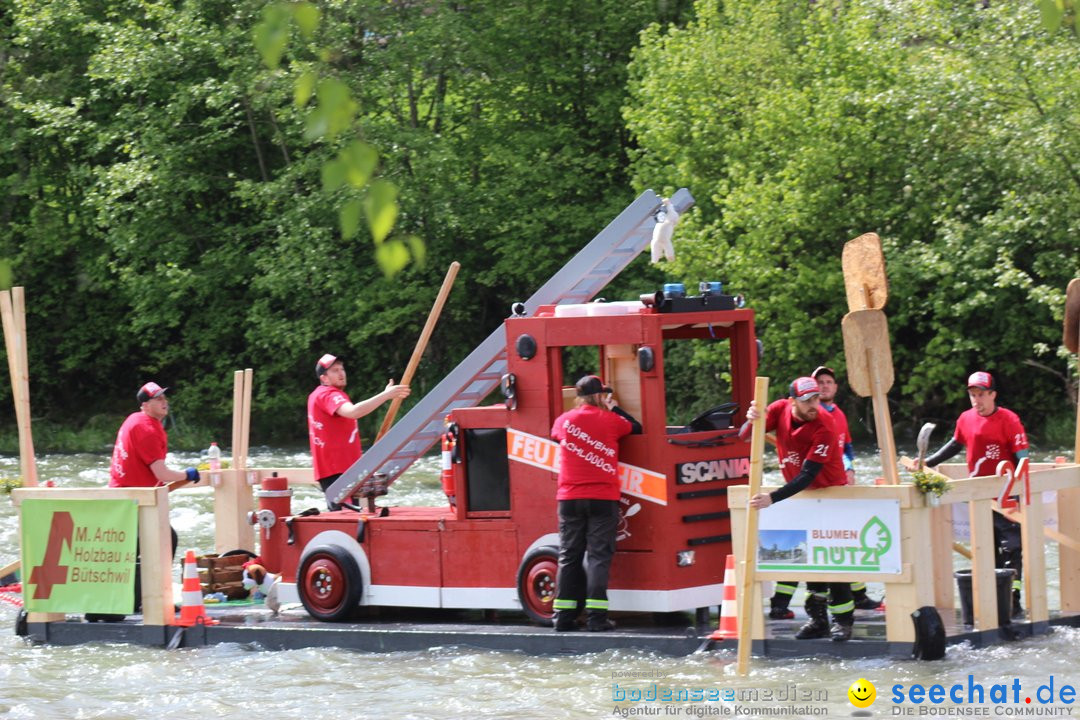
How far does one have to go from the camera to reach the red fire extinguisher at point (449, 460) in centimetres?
1080

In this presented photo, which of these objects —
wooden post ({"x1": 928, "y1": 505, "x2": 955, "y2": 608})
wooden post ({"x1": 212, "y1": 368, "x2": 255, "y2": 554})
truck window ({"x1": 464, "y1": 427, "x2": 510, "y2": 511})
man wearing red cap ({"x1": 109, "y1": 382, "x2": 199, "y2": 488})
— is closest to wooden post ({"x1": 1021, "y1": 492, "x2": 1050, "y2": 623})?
wooden post ({"x1": 928, "y1": 505, "x2": 955, "y2": 608})

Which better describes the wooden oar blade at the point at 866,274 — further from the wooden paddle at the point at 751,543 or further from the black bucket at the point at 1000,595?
the black bucket at the point at 1000,595

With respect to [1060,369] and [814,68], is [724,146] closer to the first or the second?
[814,68]

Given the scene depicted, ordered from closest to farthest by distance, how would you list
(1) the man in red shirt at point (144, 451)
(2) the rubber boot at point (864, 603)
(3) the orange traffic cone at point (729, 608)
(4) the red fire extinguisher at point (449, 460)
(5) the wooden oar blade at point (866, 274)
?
(5) the wooden oar blade at point (866, 274) < (3) the orange traffic cone at point (729, 608) < (4) the red fire extinguisher at point (449, 460) < (2) the rubber boot at point (864, 603) < (1) the man in red shirt at point (144, 451)

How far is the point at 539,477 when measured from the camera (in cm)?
1064

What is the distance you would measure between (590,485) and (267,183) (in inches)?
932

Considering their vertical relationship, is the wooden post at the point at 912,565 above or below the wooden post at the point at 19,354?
below

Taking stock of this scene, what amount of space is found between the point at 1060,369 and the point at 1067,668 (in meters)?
19.1

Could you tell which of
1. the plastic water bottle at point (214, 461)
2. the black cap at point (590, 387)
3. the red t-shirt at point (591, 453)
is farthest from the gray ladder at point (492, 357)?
the plastic water bottle at point (214, 461)

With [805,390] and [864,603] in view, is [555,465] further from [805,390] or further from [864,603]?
[864,603]

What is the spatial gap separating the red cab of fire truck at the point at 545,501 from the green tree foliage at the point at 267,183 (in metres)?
20.1

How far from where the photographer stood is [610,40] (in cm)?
3450

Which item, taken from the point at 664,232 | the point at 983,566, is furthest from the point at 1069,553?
the point at 664,232

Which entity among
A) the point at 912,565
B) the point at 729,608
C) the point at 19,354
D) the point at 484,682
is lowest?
the point at 484,682
